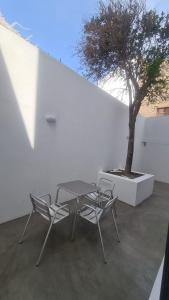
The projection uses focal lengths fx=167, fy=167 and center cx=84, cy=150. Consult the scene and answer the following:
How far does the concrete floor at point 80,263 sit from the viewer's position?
5.31 ft

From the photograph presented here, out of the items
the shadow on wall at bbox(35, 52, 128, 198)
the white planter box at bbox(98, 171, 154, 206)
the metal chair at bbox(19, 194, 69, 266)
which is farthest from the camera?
the white planter box at bbox(98, 171, 154, 206)

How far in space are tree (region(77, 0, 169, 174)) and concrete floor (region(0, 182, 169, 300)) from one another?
3.22 meters

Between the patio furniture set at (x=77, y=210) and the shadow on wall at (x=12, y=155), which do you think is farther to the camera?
the shadow on wall at (x=12, y=155)

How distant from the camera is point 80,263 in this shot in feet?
6.52

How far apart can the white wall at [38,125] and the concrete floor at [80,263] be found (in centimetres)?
72

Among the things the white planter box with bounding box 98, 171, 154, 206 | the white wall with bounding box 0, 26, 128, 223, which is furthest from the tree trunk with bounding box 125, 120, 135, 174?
the white wall with bounding box 0, 26, 128, 223

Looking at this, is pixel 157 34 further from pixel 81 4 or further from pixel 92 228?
pixel 92 228

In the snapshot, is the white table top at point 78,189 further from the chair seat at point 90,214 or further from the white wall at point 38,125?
the white wall at point 38,125

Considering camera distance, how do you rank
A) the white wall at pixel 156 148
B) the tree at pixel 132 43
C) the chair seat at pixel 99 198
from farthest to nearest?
the white wall at pixel 156 148 < the tree at pixel 132 43 < the chair seat at pixel 99 198

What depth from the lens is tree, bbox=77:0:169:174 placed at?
4.02 m

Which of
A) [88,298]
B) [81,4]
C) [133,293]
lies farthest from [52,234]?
[81,4]

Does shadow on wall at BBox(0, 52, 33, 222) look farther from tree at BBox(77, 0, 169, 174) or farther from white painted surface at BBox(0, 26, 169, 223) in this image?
tree at BBox(77, 0, 169, 174)

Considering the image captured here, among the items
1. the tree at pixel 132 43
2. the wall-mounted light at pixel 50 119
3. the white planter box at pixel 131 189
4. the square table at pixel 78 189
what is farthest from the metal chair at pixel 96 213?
the tree at pixel 132 43

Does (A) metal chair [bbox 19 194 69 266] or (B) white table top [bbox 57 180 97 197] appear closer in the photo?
(A) metal chair [bbox 19 194 69 266]
